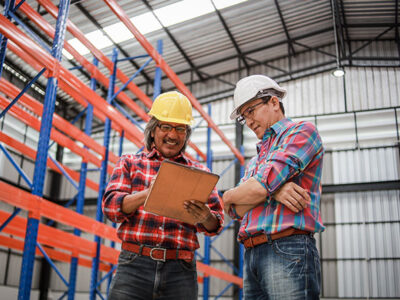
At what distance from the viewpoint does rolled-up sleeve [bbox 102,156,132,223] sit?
2.84m

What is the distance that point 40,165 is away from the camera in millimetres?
5227

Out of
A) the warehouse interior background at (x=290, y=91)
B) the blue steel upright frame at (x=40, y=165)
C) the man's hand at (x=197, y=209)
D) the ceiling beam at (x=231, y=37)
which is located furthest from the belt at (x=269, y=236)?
the ceiling beam at (x=231, y=37)

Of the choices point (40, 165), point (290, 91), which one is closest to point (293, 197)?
point (40, 165)

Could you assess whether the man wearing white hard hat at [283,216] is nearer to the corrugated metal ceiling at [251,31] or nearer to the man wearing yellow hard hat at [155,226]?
the man wearing yellow hard hat at [155,226]

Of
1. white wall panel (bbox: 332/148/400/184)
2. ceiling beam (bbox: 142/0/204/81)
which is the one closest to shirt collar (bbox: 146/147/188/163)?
ceiling beam (bbox: 142/0/204/81)

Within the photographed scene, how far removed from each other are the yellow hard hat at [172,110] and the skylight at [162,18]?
12.1 meters

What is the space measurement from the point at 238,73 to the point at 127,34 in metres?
5.89

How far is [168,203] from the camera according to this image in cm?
260

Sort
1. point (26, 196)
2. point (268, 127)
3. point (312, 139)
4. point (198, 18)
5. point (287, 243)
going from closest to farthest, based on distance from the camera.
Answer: point (287, 243), point (312, 139), point (268, 127), point (26, 196), point (198, 18)

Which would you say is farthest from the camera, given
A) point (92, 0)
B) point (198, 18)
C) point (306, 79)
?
point (306, 79)

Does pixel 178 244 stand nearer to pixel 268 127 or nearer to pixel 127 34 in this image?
pixel 268 127

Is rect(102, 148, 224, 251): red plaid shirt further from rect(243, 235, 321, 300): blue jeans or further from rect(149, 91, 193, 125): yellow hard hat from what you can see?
rect(243, 235, 321, 300): blue jeans

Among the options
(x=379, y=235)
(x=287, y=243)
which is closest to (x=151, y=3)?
(x=379, y=235)

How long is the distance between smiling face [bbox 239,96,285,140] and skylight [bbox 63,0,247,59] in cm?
1243
